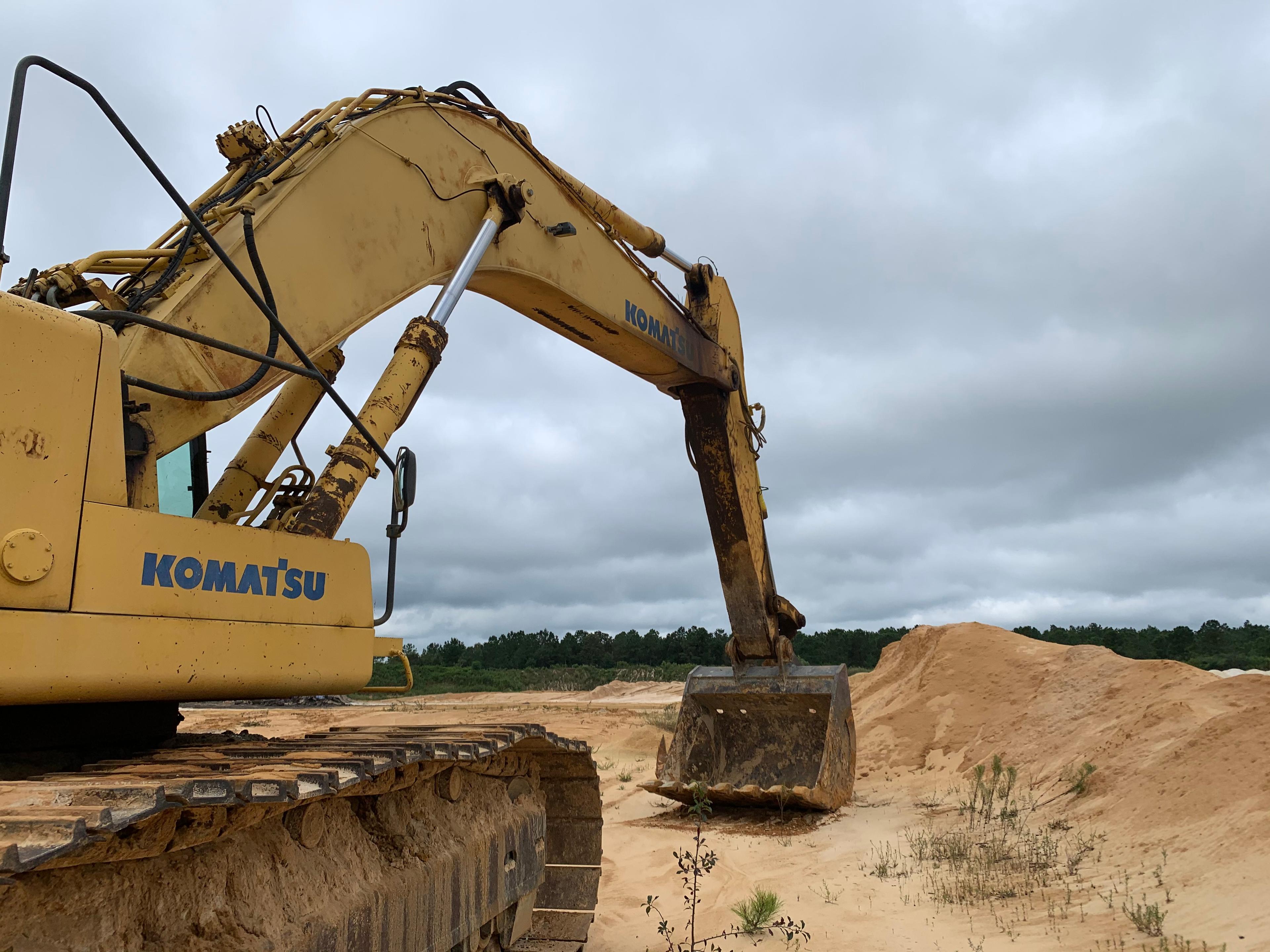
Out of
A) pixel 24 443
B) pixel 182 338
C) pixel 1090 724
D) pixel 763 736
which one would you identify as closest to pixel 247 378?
pixel 182 338

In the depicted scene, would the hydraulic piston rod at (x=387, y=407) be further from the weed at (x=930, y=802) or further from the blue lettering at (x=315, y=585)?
the weed at (x=930, y=802)

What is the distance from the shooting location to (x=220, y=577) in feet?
9.93

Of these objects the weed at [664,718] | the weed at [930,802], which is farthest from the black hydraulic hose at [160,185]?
the weed at [664,718]

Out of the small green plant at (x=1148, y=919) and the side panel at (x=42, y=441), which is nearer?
the side panel at (x=42, y=441)

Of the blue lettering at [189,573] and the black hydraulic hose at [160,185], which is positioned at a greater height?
the black hydraulic hose at [160,185]

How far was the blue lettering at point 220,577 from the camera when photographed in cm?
299

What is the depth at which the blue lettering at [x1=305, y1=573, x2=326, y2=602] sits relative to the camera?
336 cm

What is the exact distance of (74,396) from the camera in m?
2.74

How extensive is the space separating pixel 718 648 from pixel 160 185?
5014 centimetres

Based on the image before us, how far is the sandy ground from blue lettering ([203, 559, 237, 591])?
2249 mm

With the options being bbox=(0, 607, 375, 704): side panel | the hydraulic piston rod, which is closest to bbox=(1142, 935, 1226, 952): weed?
bbox=(0, 607, 375, 704): side panel

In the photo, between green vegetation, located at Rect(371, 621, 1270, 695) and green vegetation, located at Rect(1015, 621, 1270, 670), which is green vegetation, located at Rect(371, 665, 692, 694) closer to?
green vegetation, located at Rect(371, 621, 1270, 695)

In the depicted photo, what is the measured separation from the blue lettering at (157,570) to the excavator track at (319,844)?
1.68 feet

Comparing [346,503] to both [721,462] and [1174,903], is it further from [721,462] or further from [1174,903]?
[721,462]
